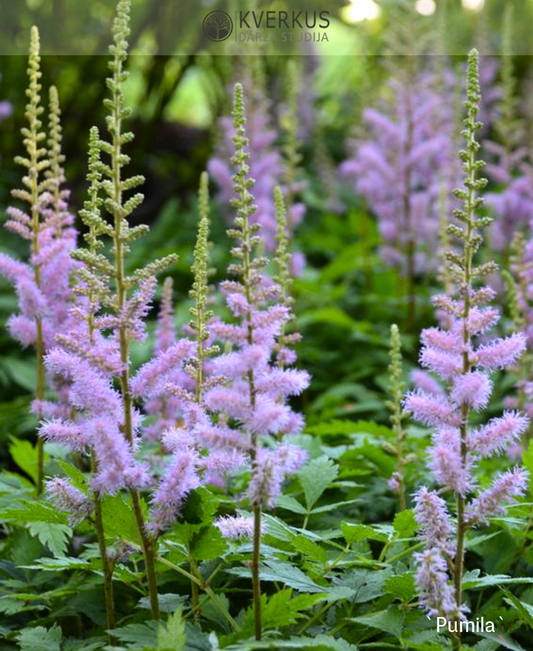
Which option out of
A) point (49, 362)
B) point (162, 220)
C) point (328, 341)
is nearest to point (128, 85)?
point (162, 220)

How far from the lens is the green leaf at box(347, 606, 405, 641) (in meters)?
2.26

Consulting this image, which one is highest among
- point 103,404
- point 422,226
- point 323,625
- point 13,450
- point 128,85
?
point 128,85

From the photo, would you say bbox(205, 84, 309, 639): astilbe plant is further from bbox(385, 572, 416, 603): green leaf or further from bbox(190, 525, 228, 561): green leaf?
bbox(385, 572, 416, 603): green leaf

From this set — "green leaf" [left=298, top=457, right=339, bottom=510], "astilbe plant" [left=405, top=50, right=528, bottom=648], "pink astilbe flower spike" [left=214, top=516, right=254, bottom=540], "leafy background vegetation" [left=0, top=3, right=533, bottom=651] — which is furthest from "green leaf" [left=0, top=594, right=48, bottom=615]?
"astilbe plant" [left=405, top=50, right=528, bottom=648]

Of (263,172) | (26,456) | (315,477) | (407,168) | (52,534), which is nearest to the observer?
(52,534)

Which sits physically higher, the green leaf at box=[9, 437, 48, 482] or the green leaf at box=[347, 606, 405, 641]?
the green leaf at box=[9, 437, 48, 482]

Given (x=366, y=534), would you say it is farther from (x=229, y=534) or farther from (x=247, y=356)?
(x=247, y=356)

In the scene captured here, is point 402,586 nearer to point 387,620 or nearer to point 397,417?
point 387,620

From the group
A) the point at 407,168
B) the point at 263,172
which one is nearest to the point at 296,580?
the point at 407,168

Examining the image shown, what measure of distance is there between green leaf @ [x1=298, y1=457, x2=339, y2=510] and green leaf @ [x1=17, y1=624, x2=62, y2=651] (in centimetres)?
84

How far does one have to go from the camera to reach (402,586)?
92.4 inches

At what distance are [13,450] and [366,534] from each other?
1.59 metres

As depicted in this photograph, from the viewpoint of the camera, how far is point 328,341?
601 cm

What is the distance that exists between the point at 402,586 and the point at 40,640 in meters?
0.94
